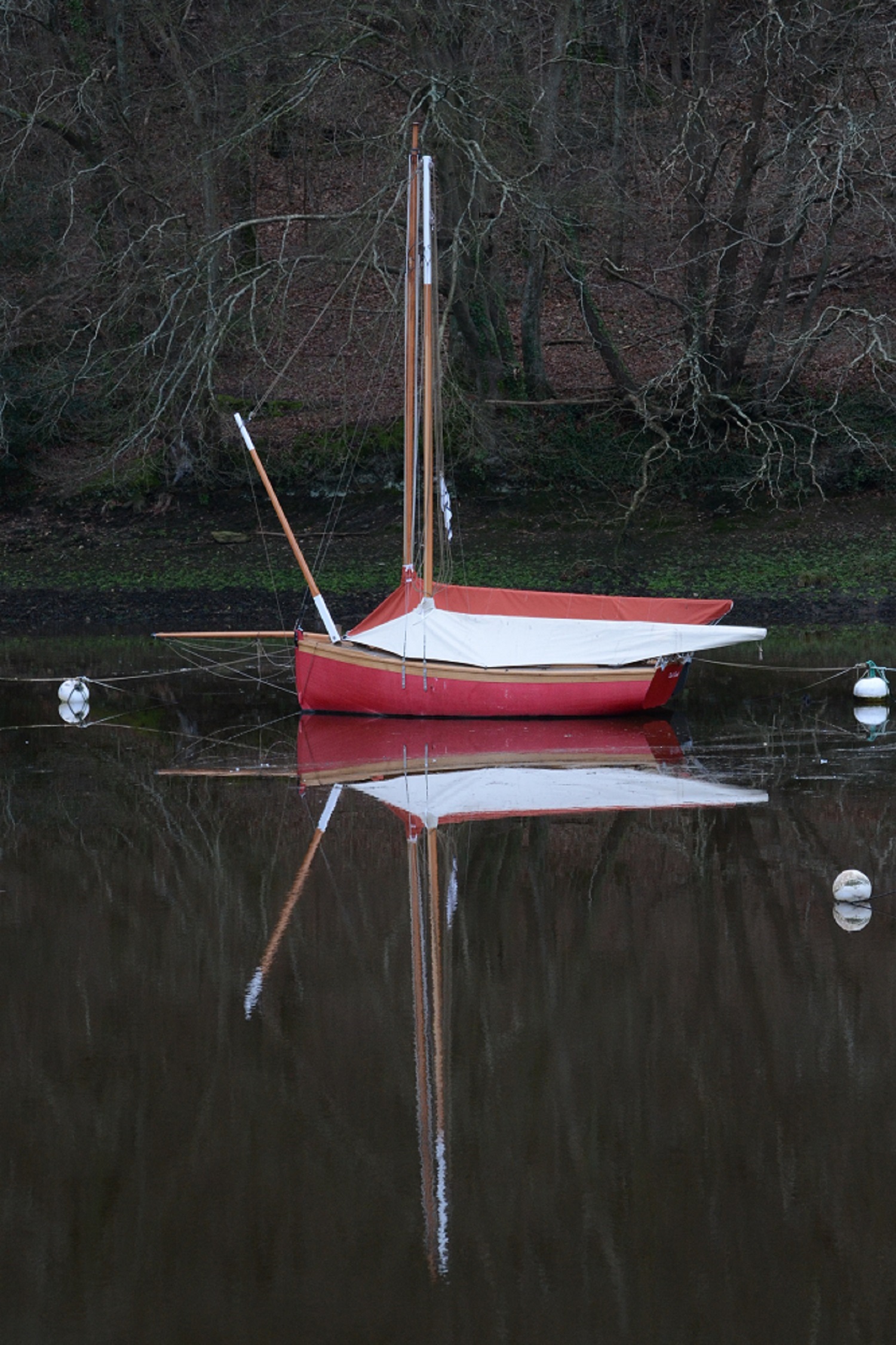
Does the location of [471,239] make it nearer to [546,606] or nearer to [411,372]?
[411,372]

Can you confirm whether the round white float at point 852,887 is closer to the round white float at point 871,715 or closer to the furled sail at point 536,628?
the round white float at point 871,715

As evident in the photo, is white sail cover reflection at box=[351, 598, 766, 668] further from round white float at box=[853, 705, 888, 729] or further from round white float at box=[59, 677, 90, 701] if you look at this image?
round white float at box=[59, 677, 90, 701]

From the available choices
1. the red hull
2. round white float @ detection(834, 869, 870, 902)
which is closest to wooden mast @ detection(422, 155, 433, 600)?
the red hull

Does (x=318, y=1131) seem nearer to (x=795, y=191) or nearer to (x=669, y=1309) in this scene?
(x=669, y=1309)

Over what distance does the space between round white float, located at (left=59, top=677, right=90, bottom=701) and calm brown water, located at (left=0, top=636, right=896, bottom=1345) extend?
565 cm

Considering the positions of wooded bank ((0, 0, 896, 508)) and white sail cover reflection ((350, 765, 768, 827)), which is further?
wooded bank ((0, 0, 896, 508))

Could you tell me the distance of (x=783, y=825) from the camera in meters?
11.0

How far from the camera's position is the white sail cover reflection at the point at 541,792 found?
11789mm

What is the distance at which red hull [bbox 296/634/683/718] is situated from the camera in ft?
51.5

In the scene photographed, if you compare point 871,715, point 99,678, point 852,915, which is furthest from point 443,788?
point 99,678

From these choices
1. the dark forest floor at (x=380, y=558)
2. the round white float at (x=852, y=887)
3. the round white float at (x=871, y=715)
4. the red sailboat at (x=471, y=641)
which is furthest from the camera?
the dark forest floor at (x=380, y=558)

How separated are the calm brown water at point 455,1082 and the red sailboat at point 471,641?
13.9 feet

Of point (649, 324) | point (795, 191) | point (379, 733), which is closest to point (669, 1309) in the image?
point (379, 733)

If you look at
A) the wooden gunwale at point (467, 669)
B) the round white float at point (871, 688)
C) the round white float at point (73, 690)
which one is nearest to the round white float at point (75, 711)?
the round white float at point (73, 690)
